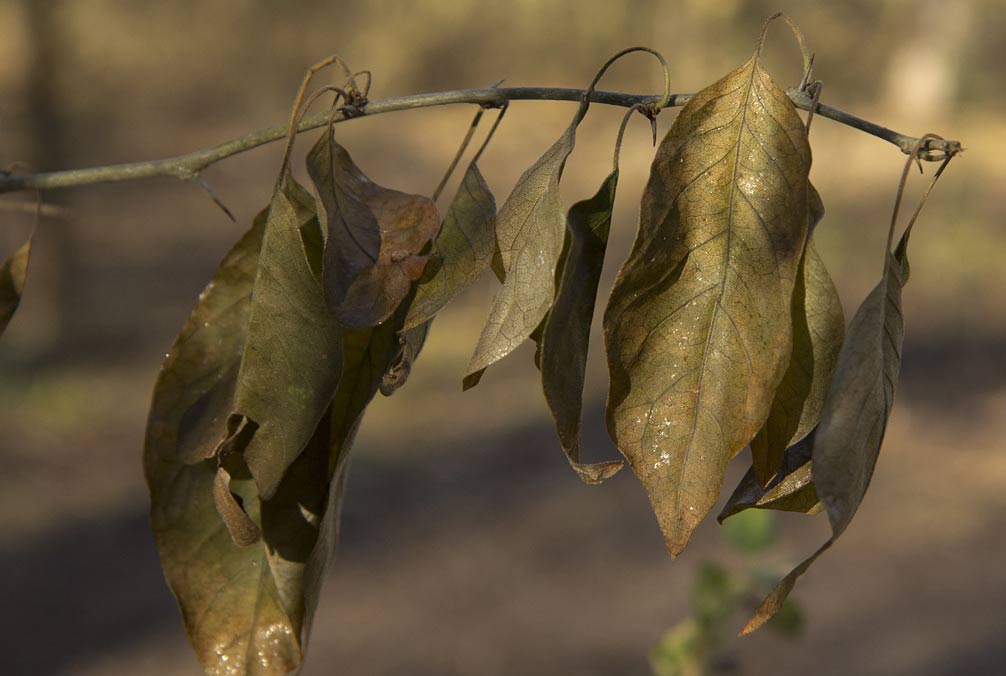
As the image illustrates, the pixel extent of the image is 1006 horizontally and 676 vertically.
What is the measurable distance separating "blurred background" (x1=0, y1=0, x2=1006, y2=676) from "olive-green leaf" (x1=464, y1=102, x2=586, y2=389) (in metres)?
0.49

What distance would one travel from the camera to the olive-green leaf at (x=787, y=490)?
2.19 feet

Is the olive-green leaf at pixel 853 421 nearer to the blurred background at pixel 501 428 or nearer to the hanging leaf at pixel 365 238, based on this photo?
the hanging leaf at pixel 365 238

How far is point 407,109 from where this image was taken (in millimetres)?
737

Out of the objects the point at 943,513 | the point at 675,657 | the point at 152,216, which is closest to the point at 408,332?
the point at 675,657

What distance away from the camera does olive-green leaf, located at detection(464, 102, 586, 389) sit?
64 centimetres

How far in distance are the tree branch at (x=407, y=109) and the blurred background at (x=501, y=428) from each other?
0.55ft

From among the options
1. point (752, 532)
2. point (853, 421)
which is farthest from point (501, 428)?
point (853, 421)

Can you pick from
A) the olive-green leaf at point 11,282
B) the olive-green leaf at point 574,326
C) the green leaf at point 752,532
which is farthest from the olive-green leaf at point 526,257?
the green leaf at point 752,532

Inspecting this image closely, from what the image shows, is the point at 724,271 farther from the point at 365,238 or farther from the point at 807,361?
the point at 365,238

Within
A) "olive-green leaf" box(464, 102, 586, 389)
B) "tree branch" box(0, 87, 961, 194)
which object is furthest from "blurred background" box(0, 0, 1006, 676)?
"olive-green leaf" box(464, 102, 586, 389)

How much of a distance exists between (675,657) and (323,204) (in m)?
1.23

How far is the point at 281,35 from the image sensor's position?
12.8m

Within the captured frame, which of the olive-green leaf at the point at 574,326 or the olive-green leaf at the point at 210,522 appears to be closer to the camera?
the olive-green leaf at the point at 574,326

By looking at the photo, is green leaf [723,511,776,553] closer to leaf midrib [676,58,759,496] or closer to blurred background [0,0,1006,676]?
blurred background [0,0,1006,676]
